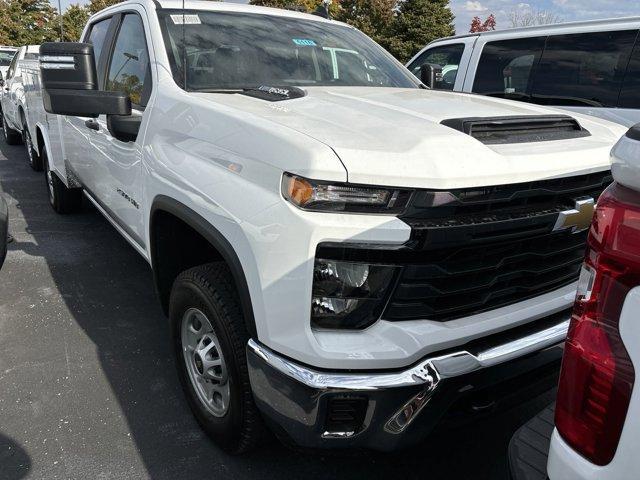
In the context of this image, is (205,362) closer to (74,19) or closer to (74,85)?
(74,85)

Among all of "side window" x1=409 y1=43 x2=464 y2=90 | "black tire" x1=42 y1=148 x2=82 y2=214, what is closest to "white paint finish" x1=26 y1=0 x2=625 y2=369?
"black tire" x1=42 y1=148 x2=82 y2=214

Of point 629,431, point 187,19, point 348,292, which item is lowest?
point 348,292

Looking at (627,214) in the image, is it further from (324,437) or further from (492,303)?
(324,437)

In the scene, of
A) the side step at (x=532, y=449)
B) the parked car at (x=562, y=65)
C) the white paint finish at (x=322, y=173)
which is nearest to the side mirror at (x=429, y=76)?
the parked car at (x=562, y=65)

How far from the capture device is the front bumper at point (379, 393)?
171cm

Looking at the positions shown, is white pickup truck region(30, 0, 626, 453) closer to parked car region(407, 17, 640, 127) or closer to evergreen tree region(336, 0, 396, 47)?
parked car region(407, 17, 640, 127)

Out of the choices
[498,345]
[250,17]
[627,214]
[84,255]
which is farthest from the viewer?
[84,255]

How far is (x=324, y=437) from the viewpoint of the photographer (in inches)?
70.5

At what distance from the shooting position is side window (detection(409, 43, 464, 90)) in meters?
6.34

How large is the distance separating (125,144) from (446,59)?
184 inches

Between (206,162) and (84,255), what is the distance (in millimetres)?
3219

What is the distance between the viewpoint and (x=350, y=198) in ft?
5.57

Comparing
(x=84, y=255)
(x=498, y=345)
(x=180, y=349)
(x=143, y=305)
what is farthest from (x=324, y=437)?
(x=84, y=255)

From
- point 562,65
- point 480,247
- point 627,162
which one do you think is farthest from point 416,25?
point 627,162
